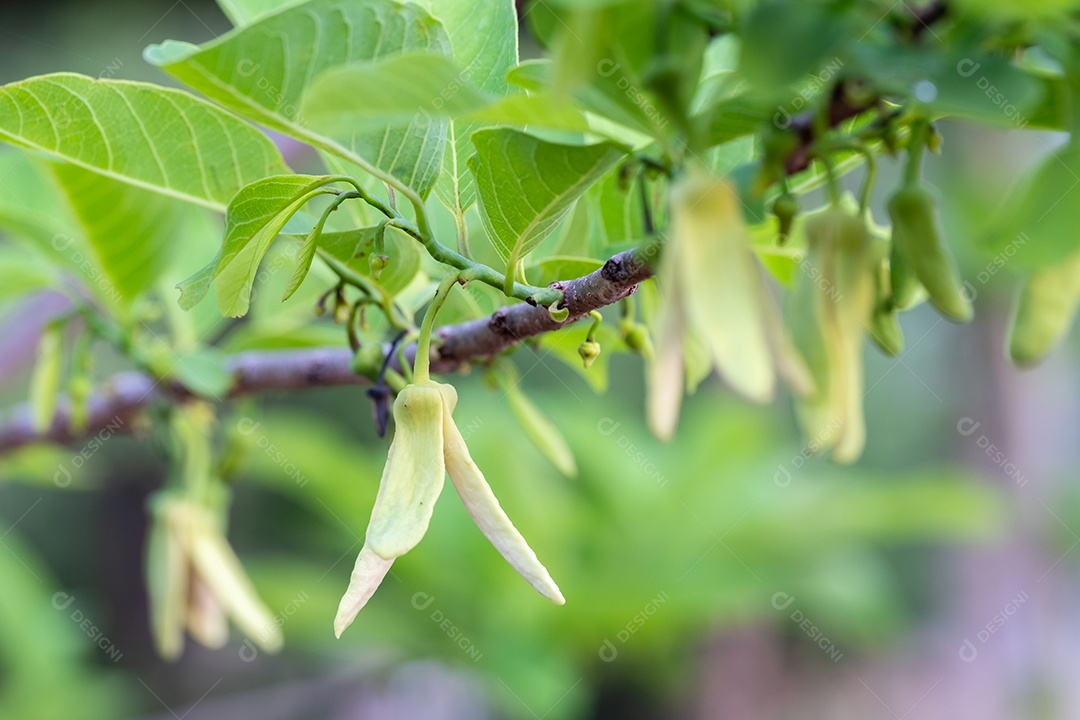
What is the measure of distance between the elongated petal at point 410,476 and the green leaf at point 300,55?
5.9 inches

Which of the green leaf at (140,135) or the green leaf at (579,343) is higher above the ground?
the green leaf at (140,135)

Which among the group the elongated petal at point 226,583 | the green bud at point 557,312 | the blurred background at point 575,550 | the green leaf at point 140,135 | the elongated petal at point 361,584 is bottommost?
the blurred background at point 575,550

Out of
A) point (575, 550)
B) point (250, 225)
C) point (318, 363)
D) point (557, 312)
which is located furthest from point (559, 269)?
point (575, 550)

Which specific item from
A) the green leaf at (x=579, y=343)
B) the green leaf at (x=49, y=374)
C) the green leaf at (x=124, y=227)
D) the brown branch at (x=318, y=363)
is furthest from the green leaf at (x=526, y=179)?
the green leaf at (x=49, y=374)

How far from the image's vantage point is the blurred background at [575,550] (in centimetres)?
196

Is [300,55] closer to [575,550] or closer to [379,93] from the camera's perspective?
[379,93]

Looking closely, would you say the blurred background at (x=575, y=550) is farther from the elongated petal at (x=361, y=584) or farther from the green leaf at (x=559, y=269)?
the elongated petal at (x=361, y=584)

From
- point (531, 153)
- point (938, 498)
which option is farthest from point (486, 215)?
point (938, 498)

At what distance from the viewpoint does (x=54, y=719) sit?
2.15 metres

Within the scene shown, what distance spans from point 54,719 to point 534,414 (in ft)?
6.64

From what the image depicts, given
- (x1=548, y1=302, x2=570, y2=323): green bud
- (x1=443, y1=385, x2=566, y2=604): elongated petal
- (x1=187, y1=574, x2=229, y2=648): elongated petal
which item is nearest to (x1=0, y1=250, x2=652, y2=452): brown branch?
(x1=548, y1=302, x2=570, y2=323): green bud

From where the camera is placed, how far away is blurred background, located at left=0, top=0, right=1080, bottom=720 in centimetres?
196

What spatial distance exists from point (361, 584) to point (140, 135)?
35 centimetres

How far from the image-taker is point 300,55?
43 cm
